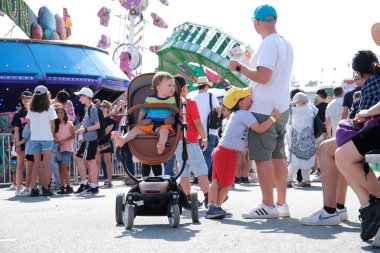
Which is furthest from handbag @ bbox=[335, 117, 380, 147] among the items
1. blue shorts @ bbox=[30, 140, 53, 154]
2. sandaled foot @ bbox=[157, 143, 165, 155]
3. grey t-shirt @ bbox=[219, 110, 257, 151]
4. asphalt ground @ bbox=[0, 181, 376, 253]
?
blue shorts @ bbox=[30, 140, 53, 154]

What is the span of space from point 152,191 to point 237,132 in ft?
3.69

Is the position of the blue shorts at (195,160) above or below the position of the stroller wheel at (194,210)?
above

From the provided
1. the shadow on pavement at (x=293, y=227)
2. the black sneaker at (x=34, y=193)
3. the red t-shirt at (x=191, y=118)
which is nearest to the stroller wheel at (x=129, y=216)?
the shadow on pavement at (x=293, y=227)

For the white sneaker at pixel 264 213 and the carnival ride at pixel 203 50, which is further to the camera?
the carnival ride at pixel 203 50

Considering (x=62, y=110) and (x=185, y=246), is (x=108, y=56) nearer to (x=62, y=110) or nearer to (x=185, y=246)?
(x=62, y=110)

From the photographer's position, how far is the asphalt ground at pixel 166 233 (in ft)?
17.4

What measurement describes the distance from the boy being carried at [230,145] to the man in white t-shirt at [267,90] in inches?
4.4

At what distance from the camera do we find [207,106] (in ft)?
38.1

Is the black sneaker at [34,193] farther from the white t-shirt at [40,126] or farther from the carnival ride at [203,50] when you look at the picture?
the carnival ride at [203,50]

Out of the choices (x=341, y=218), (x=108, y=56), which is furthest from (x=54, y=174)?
(x=108, y=56)

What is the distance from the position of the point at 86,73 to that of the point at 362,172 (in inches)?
629

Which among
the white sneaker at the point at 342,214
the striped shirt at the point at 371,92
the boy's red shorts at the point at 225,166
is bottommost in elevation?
the white sneaker at the point at 342,214

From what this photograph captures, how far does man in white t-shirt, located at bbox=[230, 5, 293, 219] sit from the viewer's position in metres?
7.21

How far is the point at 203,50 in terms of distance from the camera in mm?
54188
